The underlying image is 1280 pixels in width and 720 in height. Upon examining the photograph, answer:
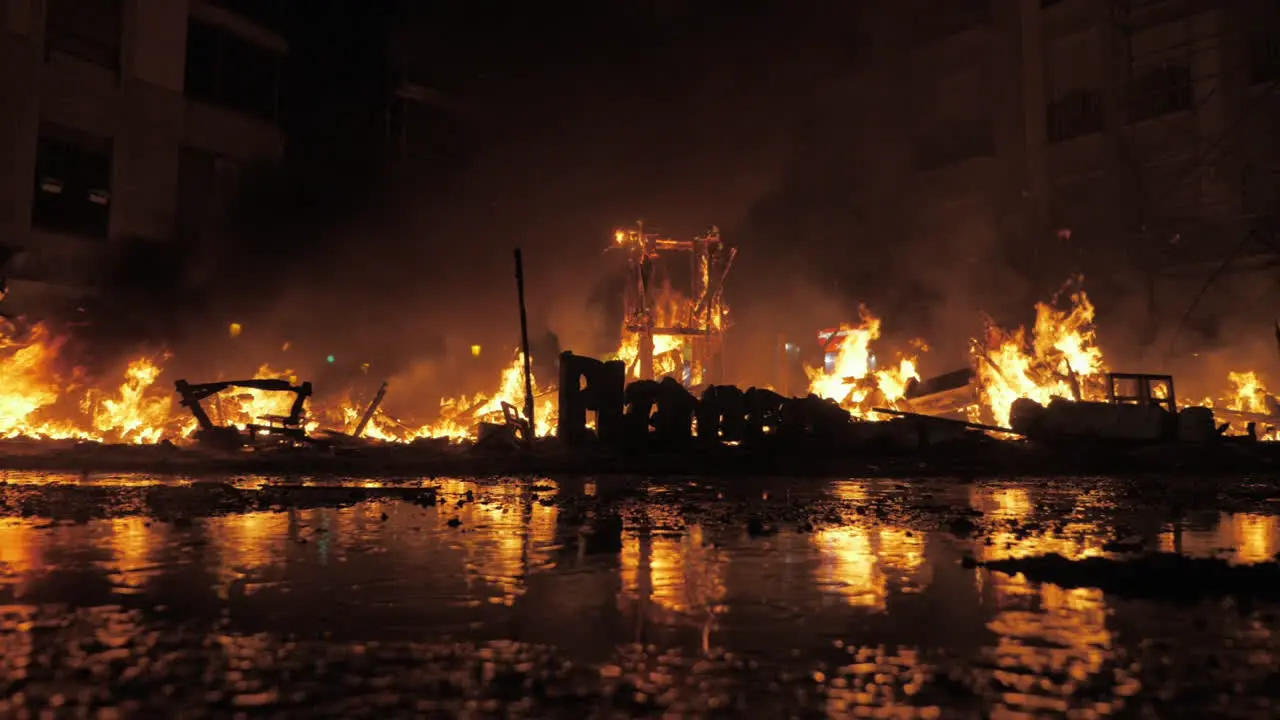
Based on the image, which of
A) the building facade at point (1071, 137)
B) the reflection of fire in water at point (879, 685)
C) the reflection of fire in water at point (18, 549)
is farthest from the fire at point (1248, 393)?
the reflection of fire in water at point (18, 549)

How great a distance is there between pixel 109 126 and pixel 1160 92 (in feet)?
104

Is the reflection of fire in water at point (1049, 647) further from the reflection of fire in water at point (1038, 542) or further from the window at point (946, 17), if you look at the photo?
the window at point (946, 17)

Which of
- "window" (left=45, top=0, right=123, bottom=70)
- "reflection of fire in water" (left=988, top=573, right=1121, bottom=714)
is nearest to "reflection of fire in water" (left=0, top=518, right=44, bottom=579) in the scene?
"reflection of fire in water" (left=988, top=573, right=1121, bottom=714)

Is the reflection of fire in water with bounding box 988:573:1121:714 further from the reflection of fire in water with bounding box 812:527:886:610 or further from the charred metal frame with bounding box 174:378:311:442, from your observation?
the charred metal frame with bounding box 174:378:311:442

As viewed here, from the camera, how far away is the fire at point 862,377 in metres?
31.0

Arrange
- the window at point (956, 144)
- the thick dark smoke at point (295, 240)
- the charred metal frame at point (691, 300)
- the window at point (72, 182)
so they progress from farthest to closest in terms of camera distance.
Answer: the window at point (956, 144) < the charred metal frame at point (691, 300) < the thick dark smoke at point (295, 240) < the window at point (72, 182)

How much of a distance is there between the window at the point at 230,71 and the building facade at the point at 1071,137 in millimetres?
24493

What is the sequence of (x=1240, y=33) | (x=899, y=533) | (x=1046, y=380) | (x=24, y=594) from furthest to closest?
Result: (x=1240, y=33)
(x=1046, y=380)
(x=899, y=533)
(x=24, y=594)

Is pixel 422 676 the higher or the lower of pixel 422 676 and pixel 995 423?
the lower

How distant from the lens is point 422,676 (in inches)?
163

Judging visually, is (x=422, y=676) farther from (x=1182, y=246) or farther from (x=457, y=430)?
(x=1182, y=246)

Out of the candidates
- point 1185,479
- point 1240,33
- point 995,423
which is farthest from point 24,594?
point 1240,33

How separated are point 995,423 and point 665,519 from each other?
2057cm

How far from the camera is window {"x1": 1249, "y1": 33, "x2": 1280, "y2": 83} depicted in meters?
31.2
